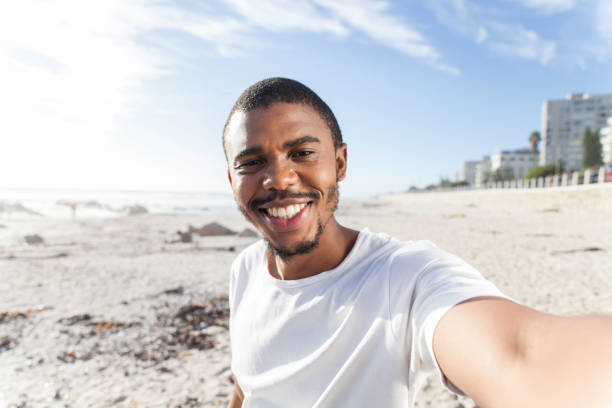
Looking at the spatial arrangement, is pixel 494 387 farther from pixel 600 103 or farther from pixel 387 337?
pixel 600 103

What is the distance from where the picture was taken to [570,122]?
404 feet

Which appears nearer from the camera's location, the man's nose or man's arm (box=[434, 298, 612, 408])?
man's arm (box=[434, 298, 612, 408])

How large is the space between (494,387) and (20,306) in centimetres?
799

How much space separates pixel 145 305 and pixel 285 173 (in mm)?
6053

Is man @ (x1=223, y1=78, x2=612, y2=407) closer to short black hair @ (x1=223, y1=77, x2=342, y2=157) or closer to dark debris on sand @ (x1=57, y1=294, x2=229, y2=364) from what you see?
short black hair @ (x1=223, y1=77, x2=342, y2=157)

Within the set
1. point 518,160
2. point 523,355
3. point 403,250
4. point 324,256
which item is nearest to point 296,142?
point 324,256

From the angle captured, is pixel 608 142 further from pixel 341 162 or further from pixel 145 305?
pixel 341 162

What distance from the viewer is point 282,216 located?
1.55 meters

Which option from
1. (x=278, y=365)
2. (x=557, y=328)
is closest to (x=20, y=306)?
(x=278, y=365)

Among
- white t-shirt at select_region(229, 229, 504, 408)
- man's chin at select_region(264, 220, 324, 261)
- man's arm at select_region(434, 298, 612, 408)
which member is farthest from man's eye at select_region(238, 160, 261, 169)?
man's arm at select_region(434, 298, 612, 408)

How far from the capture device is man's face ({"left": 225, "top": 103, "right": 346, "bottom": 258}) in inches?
59.8

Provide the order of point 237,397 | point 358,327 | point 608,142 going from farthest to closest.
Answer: point 608,142 < point 237,397 < point 358,327

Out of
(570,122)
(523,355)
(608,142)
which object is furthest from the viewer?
(570,122)

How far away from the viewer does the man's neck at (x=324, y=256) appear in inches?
62.0
